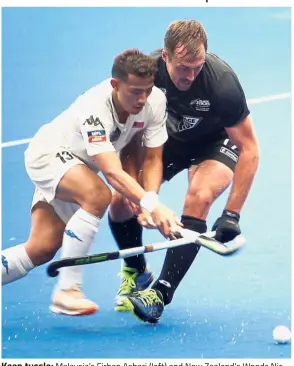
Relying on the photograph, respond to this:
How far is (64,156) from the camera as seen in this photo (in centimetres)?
534

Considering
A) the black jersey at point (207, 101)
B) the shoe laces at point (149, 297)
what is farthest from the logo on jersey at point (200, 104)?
the shoe laces at point (149, 297)

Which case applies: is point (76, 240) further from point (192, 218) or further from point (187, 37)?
point (187, 37)

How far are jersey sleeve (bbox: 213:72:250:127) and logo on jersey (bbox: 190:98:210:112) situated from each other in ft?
0.10

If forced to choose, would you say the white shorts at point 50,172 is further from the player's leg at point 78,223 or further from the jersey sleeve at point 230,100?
the jersey sleeve at point 230,100

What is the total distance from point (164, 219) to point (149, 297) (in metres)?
0.47

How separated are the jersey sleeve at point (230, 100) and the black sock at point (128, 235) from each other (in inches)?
21.3

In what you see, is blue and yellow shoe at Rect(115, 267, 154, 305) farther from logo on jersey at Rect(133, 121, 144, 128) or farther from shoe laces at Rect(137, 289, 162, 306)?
logo on jersey at Rect(133, 121, 144, 128)

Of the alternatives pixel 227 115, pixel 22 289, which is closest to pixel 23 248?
pixel 22 289

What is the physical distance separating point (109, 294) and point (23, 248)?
0.38 m

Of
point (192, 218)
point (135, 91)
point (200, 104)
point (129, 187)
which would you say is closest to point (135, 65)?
point (135, 91)

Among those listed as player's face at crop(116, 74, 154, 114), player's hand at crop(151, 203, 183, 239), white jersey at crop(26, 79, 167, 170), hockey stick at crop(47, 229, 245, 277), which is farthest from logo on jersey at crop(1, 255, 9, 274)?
player's face at crop(116, 74, 154, 114)

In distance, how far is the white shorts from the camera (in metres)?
5.32

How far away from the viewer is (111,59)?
18.0 feet

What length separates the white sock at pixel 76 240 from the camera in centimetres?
527
